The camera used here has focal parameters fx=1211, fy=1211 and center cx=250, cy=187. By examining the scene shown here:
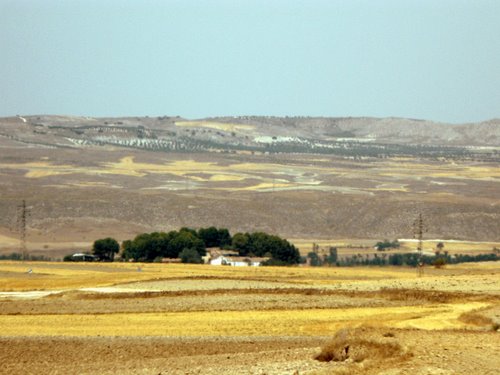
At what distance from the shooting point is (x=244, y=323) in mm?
34812

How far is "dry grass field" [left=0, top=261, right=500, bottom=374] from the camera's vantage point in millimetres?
23031

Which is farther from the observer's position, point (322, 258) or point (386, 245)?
point (386, 245)

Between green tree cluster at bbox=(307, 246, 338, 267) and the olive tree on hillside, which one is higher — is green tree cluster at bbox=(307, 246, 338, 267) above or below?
below

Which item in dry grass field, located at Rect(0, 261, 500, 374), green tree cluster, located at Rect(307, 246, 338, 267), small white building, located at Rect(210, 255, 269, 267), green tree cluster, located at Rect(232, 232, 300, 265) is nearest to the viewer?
dry grass field, located at Rect(0, 261, 500, 374)

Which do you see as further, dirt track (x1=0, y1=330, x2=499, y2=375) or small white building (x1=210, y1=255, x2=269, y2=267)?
small white building (x1=210, y1=255, x2=269, y2=267)

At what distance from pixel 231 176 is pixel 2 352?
137143 mm

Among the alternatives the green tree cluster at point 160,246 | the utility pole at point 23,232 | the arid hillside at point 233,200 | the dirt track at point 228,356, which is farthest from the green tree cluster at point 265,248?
the dirt track at point 228,356

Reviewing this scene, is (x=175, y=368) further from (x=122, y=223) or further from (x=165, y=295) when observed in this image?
(x=122, y=223)

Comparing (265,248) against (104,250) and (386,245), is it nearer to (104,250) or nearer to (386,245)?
(104,250)

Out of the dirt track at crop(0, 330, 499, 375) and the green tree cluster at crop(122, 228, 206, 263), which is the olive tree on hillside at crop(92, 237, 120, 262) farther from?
the dirt track at crop(0, 330, 499, 375)

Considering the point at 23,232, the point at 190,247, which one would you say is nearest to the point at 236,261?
the point at 190,247

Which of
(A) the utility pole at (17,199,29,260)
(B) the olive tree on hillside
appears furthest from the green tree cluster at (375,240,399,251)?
(A) the utility pole at (17,199,29,260)

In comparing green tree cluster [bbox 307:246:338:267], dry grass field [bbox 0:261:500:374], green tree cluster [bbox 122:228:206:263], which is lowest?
green tree cluster [bbox 307:246:338:267]

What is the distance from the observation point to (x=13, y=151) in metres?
183
